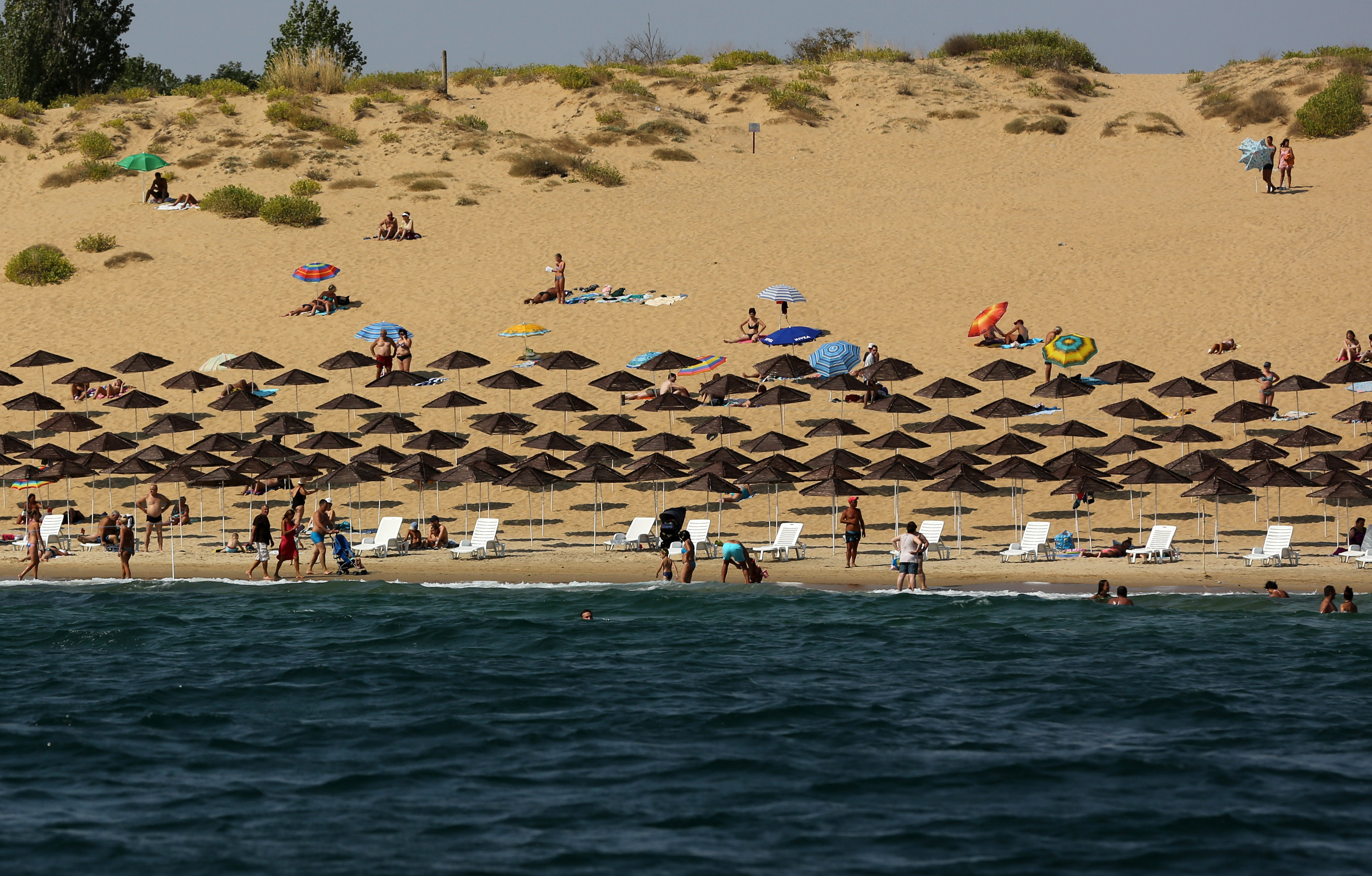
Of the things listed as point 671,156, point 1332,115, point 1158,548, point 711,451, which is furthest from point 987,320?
point 1332,115

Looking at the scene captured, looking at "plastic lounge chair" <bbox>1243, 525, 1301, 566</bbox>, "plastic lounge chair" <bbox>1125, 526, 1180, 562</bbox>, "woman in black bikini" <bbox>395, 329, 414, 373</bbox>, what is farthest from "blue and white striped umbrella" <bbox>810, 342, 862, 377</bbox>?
"plastic lounge chair" <bbox>1243, 525, 1301, 566</bbox>

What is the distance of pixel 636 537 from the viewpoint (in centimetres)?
3083

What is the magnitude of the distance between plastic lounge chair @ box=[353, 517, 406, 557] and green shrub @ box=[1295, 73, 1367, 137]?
4887 centimetres

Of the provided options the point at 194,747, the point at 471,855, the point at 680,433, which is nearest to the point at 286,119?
the point at 680,433

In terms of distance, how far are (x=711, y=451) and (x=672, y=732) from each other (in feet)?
51.3

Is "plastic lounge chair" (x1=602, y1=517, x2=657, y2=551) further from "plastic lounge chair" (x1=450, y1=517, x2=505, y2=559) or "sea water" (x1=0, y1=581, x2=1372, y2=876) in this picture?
"sea water" (x1=0, y1=581, x2=1372, y2=876)

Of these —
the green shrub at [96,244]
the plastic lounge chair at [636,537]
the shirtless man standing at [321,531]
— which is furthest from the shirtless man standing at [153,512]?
the green shrub at [96,244]

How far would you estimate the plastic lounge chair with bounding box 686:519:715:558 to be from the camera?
30.8 meters

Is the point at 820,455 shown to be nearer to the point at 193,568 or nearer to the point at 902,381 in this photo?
the point at 902,381

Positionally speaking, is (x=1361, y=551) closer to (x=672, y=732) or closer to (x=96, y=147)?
(x=672, y=732)

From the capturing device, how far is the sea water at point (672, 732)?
15617 millimetres

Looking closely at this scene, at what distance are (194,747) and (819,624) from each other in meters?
11.5

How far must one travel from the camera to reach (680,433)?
128 ft

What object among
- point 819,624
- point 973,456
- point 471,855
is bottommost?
point 471,855
